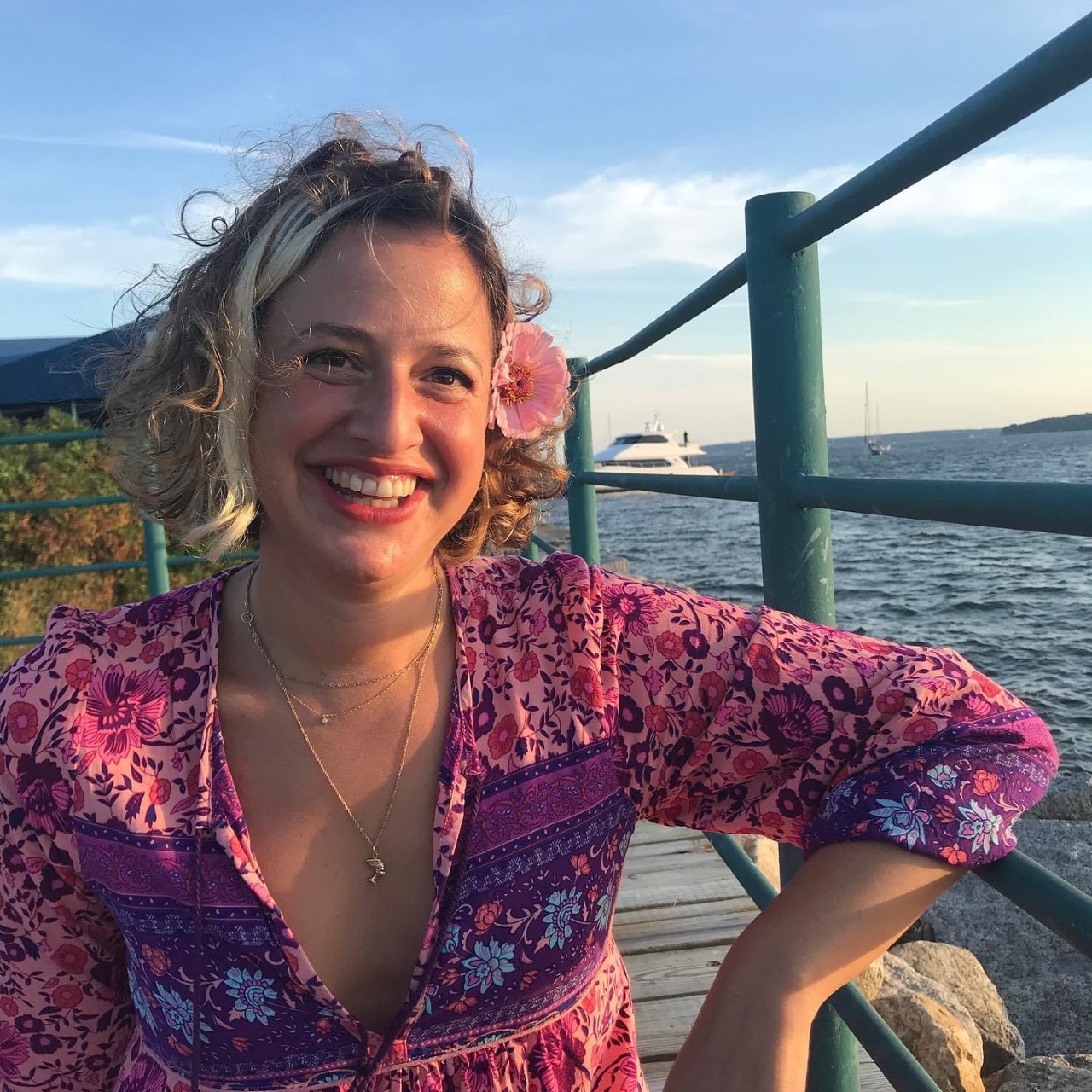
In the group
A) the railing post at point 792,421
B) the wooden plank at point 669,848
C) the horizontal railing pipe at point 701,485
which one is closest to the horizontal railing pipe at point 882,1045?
the railing post at point 792,421

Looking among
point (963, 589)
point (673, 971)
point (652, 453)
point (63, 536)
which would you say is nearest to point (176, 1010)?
point (673, 971)

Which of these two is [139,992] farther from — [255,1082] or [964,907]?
[964,907]

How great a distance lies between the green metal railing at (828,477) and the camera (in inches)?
31.6

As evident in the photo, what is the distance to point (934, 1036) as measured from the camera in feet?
8.88

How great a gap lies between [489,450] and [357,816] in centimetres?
61

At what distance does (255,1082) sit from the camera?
46.7 inches

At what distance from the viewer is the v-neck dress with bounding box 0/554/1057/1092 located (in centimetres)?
116

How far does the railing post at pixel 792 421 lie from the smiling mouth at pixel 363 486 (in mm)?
489

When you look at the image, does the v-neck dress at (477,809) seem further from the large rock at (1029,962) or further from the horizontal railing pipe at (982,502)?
the large rock at (1029,962)

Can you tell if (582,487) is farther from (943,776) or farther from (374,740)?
(943,776)

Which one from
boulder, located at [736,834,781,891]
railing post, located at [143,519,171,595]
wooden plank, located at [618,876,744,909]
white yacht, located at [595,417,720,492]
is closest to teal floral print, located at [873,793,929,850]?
wooden plank, located at [618,876,744,909]

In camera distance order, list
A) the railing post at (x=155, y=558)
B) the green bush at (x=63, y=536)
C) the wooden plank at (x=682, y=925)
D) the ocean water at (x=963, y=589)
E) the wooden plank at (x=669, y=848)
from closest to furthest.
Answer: the wooden plank at (x=682, y=925) → the wooden plank at (x=669, y=848) → the railing post at (x=155, y=558) → the green bush at (x=63, y=536) → the ocean water at (x=963, y=589)

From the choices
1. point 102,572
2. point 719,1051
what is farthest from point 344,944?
point 102,572

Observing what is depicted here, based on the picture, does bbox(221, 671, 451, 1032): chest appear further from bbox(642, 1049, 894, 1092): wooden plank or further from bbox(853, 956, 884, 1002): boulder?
bbox(853, 956, 884, 1002): boulder
